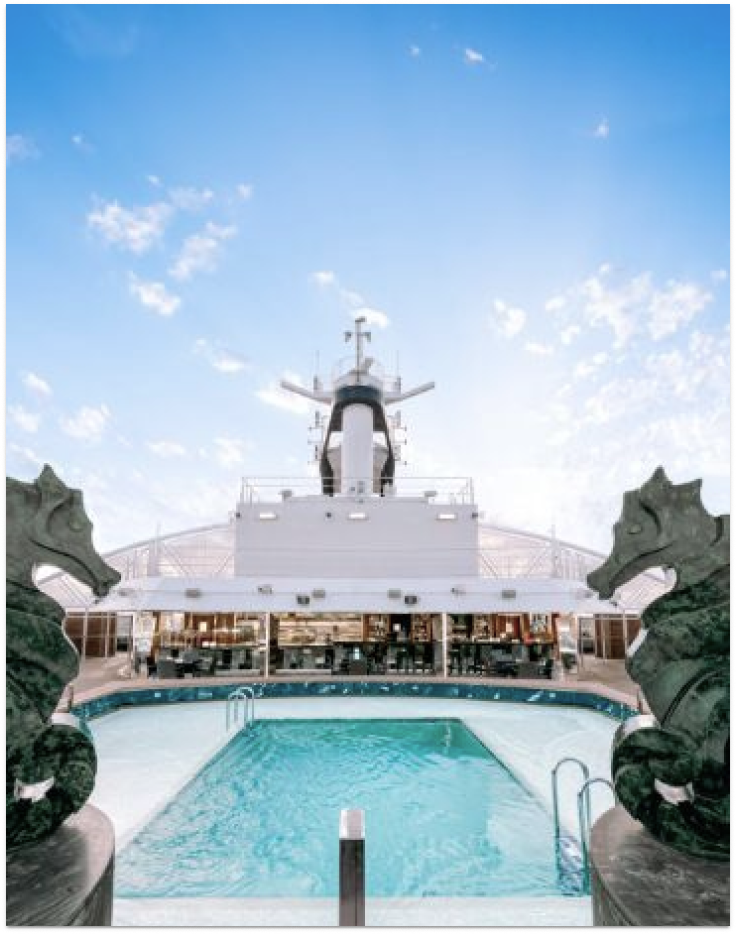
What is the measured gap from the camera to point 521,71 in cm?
194

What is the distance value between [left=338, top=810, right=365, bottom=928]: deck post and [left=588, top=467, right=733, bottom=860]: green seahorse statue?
1.12 metres

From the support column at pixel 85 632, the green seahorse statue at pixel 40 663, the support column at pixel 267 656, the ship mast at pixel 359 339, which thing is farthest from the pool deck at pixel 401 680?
the ship mast at pixel 359 339

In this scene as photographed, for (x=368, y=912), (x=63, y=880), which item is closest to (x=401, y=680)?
(x=368, y=912)

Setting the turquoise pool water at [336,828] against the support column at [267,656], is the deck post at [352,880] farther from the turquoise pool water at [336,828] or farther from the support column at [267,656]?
the support column at [267,656]

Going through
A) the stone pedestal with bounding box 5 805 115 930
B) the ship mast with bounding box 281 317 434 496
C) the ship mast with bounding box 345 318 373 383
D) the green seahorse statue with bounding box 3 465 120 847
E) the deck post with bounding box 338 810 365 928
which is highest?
the ship mast with bounding box 345 318 373 383

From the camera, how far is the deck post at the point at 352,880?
A: 2535 mm

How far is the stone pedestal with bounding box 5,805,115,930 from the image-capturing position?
188 centimetres

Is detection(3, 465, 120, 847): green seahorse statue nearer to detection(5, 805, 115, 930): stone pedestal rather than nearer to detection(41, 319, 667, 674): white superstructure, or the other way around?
detection(5, 805, 115, 930): stone pedestal

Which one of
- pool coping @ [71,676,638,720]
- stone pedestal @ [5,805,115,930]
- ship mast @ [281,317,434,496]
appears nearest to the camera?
stone pedestal @ [5,805,115,930]

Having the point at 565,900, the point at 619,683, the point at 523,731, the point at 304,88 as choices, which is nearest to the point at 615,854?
the point at 565,900

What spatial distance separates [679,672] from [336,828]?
386 cm

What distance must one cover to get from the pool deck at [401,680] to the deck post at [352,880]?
8.21 m

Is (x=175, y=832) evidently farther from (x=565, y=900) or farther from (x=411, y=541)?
(x=411, y=541)

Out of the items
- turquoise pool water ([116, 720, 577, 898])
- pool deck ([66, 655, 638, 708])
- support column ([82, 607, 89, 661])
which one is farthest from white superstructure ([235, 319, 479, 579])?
turquoise pool water ([116, 720, 577, 898])
